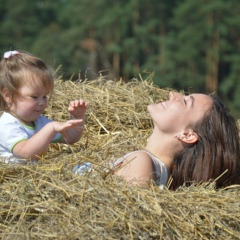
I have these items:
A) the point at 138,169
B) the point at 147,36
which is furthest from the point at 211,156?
the point at 147,36

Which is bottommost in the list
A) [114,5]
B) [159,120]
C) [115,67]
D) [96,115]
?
[115,67]

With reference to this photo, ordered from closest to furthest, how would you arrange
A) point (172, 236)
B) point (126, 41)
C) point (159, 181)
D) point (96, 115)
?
point (172, 236) < point (159, 181) < point (96, 115) < point (126, 41)

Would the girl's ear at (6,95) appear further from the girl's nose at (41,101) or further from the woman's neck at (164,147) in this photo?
the woman's neck at (164,147)

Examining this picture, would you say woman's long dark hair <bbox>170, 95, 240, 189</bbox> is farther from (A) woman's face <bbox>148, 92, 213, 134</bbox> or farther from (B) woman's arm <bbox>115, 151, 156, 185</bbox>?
(B) woman's arm <bbox>115, 151, 156, 185</bbox>

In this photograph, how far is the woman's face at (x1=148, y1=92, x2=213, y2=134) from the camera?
3977 mm

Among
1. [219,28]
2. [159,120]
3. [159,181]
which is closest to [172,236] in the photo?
[159,181]

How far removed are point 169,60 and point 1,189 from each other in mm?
20569

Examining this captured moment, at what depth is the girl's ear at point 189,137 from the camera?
3980 millimetres

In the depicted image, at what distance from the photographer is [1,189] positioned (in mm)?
3330

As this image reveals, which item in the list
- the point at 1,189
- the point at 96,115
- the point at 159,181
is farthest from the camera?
the point at 96,115

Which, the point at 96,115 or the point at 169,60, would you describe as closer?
the point at 96,115

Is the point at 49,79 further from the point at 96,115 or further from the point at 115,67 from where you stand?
the point at 115,67

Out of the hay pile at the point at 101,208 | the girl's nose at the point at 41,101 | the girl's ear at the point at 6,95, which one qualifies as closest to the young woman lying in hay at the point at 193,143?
the hay pile at the point at 101,208

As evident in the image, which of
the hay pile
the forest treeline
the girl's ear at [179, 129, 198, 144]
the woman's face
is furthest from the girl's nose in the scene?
the forest treeline
